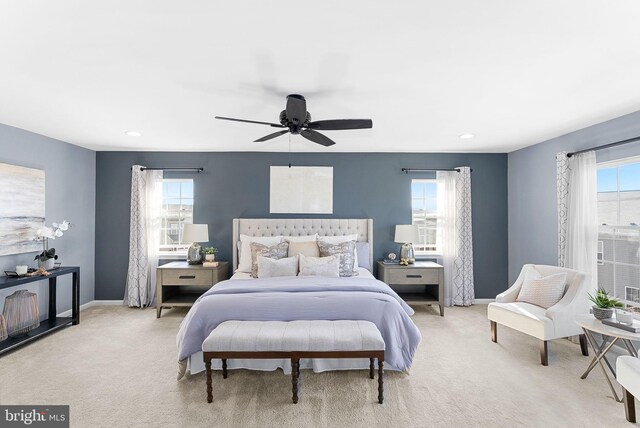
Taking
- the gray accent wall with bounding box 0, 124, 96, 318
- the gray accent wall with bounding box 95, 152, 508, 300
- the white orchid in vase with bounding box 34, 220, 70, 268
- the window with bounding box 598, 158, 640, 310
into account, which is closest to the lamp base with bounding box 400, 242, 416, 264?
the gray accent wall with bounding box 95, 152, 508, 300

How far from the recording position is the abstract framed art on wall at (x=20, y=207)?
3.49 metres

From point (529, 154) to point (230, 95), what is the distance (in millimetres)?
4336

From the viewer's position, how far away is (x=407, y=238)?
183 inches

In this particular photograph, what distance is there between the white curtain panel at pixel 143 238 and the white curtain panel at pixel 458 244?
463 centimetres

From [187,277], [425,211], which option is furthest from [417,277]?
[187,277]

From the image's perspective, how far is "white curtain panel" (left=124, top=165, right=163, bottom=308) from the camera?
186 inches

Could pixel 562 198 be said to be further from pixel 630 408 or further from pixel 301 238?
pixel 301 238

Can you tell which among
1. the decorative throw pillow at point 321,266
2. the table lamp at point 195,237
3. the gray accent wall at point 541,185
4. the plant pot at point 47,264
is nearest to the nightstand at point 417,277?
the decorative throw pillow at point 321,266

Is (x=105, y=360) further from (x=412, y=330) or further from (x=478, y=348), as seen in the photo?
(x=478, y=348)

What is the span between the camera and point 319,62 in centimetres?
206

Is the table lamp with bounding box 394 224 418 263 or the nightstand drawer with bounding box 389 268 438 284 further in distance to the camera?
the table lamp with bounding box 394 224 418 263

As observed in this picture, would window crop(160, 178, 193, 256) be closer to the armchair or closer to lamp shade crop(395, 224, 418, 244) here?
lamp shade crop(395, 224, 418, 244)

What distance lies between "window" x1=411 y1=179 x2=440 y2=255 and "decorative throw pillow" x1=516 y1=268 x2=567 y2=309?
171 cm

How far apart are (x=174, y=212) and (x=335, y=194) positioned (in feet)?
8.81
